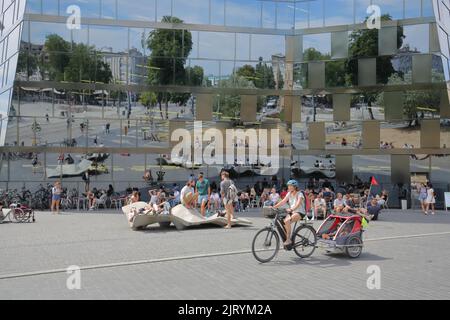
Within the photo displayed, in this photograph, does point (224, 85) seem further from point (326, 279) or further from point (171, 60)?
point (326, 279)

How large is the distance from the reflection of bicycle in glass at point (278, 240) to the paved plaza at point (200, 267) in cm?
20

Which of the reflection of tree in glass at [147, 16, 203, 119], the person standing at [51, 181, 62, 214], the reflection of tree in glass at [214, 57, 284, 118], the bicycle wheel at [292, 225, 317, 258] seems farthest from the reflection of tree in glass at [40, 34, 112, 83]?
the bicycle wheel at [292, 225, 317, 258]

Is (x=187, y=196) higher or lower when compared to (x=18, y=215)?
higher

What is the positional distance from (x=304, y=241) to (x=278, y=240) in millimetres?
706

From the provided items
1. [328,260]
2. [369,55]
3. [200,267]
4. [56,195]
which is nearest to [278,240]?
[328,260]

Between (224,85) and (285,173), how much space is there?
590 centimetres

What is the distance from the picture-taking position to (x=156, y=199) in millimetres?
21938

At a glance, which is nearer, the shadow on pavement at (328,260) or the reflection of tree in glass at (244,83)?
the shadow on pavement at (328,260)

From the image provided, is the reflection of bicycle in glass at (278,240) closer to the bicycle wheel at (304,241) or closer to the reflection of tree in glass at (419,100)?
the bicycle wheel at (304,241)

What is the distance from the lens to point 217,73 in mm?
32625

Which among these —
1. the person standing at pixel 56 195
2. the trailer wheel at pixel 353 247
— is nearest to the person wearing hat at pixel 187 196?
the trailer wheel at pixel 353 247

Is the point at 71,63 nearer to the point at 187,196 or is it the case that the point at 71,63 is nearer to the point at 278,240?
the point at 187,196

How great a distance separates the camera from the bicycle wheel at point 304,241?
40.0 ft
